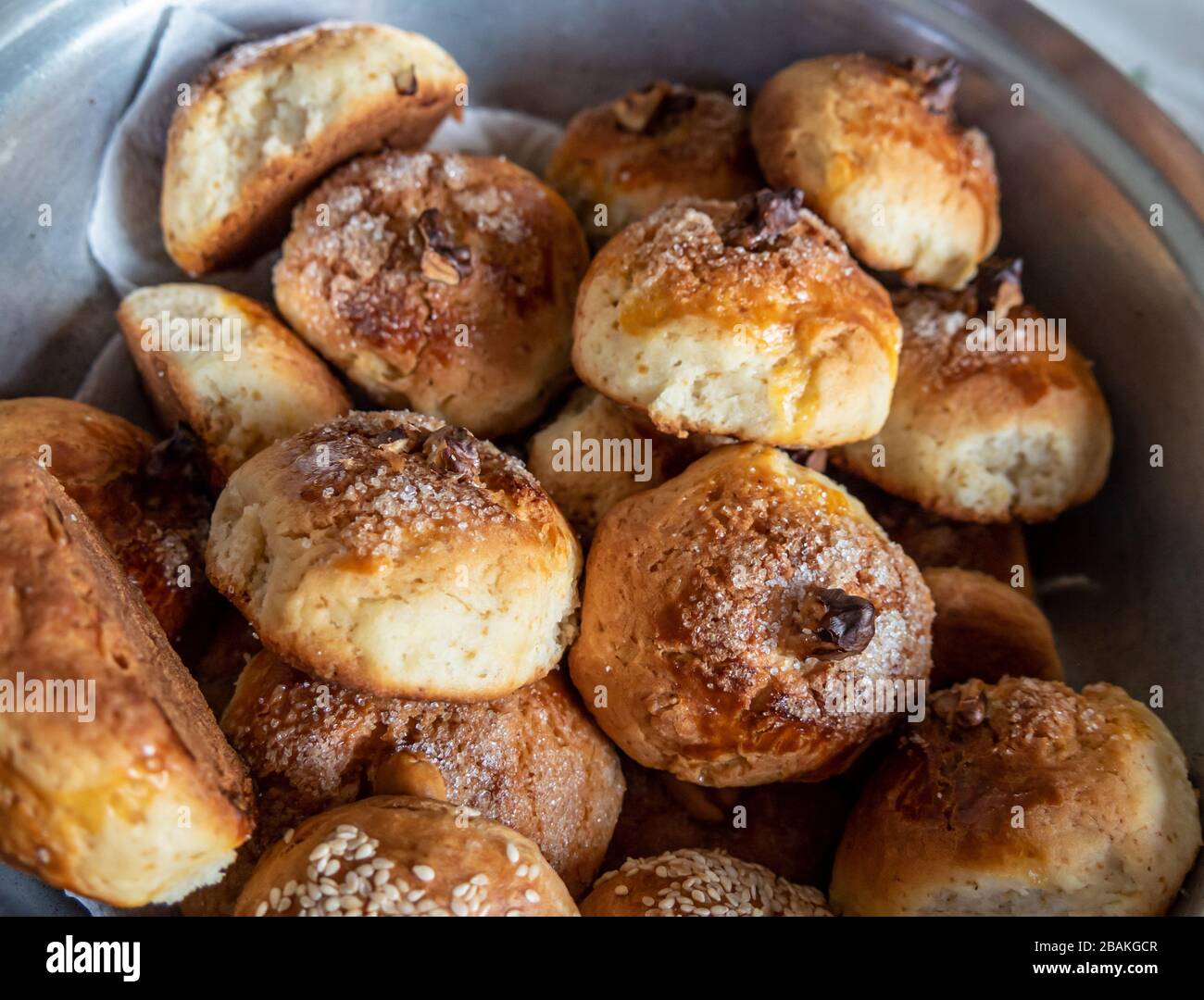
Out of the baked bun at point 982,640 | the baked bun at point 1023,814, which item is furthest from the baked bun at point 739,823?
the baked bun at point 982,640

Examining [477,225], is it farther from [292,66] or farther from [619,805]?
[619,805]

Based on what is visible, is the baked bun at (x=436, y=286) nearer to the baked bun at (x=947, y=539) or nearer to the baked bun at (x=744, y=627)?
the baked bun at (x=744, y=627)

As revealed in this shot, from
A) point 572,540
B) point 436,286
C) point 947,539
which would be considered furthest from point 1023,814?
point 436,286

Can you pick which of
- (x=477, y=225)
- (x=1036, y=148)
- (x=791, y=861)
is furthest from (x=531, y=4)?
(x=791, y=861)

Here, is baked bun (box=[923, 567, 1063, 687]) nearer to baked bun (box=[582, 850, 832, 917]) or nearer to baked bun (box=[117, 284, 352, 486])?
baked bun (box=[582, 850, 832, 917])

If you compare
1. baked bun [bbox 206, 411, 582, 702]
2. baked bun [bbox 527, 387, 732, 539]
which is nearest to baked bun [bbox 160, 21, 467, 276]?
baked bun [bbox 206, 411, 582, 702]

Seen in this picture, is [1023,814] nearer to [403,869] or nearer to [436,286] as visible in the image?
[403,869]
